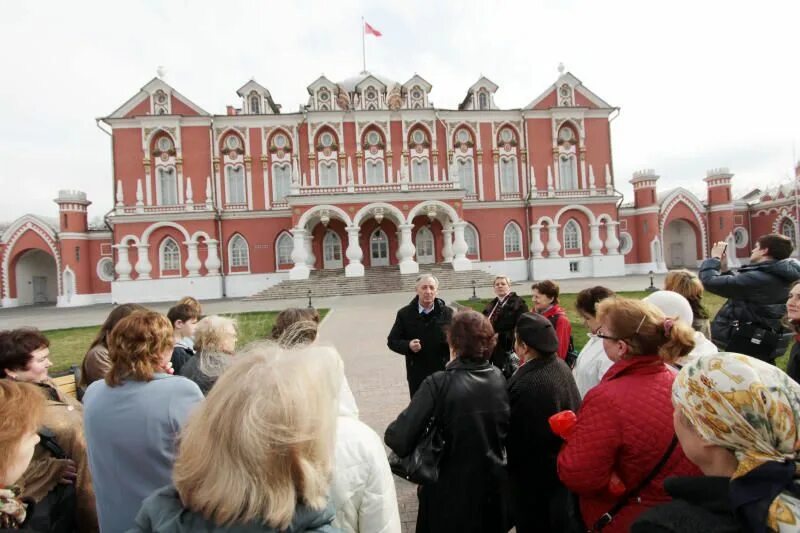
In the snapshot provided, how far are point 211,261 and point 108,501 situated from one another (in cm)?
2776

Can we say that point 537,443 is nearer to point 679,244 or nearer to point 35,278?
point 679,244

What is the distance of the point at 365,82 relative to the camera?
30.8 metres

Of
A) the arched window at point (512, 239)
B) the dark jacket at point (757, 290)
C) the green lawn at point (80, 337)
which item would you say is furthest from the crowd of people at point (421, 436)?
the arched window at point (512, 239)

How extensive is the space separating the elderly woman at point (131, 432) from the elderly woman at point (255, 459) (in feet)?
3.15

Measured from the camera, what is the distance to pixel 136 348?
2355mm

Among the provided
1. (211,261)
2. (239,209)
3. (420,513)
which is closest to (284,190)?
(239,209)

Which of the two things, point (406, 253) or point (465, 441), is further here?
point (406, 253)

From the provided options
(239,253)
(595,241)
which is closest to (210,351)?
(239,253)

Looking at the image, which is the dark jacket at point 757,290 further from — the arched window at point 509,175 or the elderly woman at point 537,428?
the arched window at point 509,175

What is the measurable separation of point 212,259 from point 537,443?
2816cm

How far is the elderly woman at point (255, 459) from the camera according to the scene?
1277mm

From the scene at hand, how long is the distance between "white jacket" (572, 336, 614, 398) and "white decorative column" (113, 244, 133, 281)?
29.6 m

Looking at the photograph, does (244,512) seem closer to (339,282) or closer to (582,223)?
(339,282)

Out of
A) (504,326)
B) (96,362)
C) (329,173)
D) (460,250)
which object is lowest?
(504,326)
